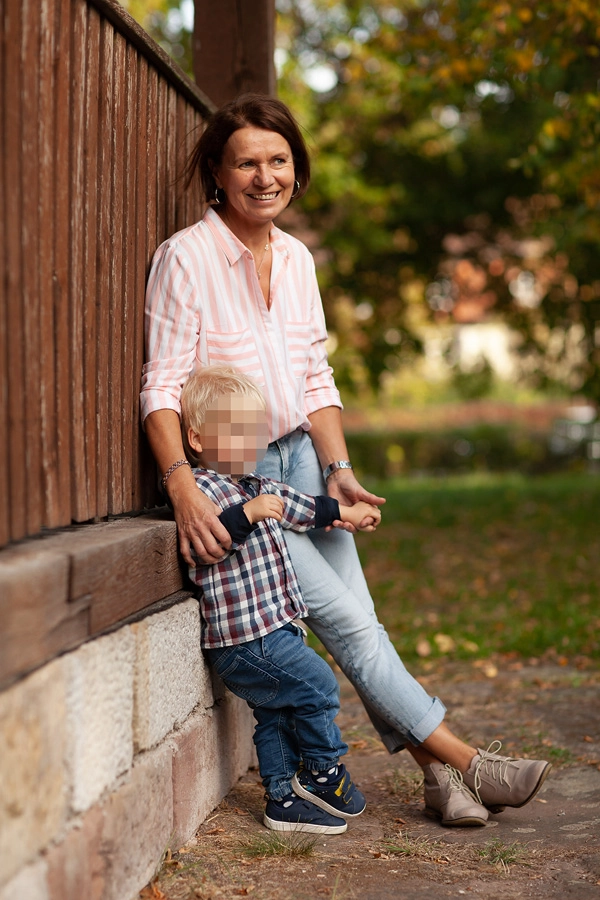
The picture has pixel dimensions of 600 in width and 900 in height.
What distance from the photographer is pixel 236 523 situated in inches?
111

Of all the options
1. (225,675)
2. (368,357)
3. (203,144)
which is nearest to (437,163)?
(368,357)

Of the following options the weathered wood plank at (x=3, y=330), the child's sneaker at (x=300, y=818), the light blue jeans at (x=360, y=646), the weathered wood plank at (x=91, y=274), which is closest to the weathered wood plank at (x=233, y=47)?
the weathered wood plank at (x=91, y=274)

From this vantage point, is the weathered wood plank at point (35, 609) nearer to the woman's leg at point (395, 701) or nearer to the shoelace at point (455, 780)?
the woman's leg at point (395, 701)

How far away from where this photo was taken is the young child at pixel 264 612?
292 centimetres

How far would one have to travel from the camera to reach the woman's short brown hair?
323 centimetres

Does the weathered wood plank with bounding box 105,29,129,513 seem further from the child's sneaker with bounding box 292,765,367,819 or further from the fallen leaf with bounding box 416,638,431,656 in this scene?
the fallen leaf with bounding box 416,638,431,656

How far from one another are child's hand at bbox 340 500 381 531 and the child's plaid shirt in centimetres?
27

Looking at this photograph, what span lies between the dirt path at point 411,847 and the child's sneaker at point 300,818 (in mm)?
35

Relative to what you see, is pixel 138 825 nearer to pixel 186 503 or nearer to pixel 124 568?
pixel 124 568

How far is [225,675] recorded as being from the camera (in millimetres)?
3012

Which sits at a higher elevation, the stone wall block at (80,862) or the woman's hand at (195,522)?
the woman's hand at (195,522)

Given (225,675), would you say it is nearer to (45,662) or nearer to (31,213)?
(45,662)

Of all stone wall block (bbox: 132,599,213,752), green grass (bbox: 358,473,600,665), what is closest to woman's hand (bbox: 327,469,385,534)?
stone wall block (bbox: 132,599,213,752)

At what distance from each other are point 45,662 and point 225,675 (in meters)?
1.04
